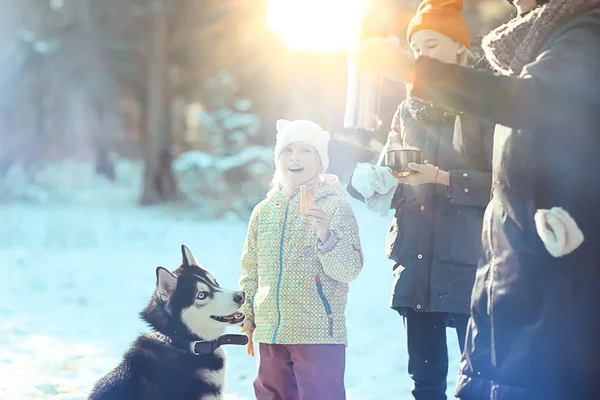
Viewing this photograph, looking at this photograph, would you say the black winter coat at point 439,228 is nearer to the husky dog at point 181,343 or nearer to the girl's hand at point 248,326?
the girl's hand at point 248,326

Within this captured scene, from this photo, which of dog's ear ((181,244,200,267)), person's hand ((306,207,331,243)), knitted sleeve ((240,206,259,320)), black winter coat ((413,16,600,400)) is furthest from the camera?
knitted sleeve ((240,206,259,320))

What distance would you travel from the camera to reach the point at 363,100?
1767mm

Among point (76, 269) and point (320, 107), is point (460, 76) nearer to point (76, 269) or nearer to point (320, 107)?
point (76, 269)

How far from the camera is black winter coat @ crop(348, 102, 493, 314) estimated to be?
10.1ft

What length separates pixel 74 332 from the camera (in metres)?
6.52

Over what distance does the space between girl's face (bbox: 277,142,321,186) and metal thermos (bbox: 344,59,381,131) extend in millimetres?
1461

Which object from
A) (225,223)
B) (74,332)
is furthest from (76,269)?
(225,223)

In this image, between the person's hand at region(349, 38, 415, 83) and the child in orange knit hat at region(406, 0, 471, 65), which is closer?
the person's hand at region(349, 38, 415, 83)

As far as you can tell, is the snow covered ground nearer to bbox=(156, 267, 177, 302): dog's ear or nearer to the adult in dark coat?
bbox=(156, 267, 177, 302): dog's ear

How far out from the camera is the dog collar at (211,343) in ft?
10.5

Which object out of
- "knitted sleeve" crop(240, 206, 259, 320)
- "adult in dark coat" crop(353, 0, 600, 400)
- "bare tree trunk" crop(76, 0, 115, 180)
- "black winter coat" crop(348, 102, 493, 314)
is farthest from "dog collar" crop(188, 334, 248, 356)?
"bare tree trunk" crop(76, 0, 115, 180)

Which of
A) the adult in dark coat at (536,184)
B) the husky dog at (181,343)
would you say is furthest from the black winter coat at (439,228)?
the adult in dark coat at (536,184)

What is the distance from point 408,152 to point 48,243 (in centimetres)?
1025

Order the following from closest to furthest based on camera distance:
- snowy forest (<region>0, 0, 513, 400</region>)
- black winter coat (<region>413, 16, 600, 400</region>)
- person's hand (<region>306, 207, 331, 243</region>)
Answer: black winter coat (<region>413, 16, 600, 400</region>)
person's hand (<region>306, 207, 331, 243</region>)
snowy forest (<region>0, 0, 513, 400</region>)
